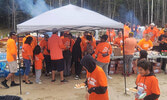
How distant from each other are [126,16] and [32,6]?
2112 cm

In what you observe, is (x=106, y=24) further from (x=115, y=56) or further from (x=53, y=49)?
(x=115, y=56)

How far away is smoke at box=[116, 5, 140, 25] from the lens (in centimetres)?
3984

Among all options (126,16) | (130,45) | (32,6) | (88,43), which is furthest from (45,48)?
(126,16)

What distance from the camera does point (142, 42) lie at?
7246 millimetres

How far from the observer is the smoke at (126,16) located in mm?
39844

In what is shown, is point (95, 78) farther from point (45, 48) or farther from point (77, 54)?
point (45, 48)

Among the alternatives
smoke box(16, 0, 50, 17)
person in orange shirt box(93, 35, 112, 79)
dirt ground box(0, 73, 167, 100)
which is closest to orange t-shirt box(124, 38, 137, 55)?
dirt ground box(0, 73, 167, 100)

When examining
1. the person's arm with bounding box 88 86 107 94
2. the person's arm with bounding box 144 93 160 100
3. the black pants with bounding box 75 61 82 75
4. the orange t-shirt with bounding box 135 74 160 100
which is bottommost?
the black pants with bounding box 75 61 82 75

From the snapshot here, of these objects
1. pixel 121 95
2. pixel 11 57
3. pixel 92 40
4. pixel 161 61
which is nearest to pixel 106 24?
pixel 92 40

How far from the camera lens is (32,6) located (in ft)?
97.8

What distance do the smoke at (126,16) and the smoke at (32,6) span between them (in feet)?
56.7

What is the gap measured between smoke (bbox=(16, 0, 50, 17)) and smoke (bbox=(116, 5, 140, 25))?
56.7 feet

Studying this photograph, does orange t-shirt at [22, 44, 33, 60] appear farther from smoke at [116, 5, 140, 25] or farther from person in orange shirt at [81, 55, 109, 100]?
smoke at [116, 5, 140, 25]

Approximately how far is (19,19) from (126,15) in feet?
76.6
